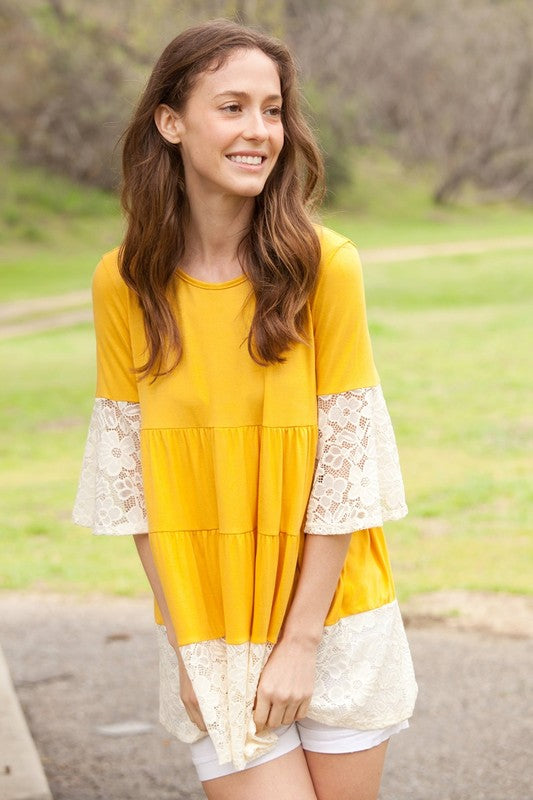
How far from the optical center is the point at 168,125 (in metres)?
2.39

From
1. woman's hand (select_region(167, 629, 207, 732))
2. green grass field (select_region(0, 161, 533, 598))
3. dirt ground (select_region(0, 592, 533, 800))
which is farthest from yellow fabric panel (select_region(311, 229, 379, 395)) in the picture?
green grass field (select_region(0, 161, 533, 598))

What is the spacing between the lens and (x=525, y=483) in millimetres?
9469

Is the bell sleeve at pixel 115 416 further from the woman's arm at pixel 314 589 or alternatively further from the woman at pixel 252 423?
the woman's arm at pixel 314 589

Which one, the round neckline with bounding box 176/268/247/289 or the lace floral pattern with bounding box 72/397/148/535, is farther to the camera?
the lace floral pattern with bounding box 72/397/148/535

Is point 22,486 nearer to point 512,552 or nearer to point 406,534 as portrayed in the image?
point 406,534

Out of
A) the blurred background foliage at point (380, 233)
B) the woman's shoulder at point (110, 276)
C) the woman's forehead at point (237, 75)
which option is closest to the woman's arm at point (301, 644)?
the woman's shoulder at point (110, 276)

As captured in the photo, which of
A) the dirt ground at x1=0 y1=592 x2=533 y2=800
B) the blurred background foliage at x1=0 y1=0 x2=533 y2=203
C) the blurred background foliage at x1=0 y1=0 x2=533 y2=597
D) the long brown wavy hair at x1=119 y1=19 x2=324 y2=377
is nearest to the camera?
the long brown wavy hair at x1=119 y1=19 x2=324 y2=377

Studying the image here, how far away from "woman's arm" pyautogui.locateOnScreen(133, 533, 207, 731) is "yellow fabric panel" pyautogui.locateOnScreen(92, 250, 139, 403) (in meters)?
0.28

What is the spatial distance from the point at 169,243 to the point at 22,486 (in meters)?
7.84

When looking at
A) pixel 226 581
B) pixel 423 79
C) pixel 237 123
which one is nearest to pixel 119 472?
pixel 226 581

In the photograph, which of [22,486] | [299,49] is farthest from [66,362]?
[299,49]

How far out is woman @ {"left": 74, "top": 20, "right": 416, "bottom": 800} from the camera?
232 centimetres

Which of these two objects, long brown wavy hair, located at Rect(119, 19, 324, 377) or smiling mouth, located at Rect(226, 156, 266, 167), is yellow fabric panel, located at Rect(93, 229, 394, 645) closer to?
long brown wavy hair, located at Rect(119, 19, 324, 377)

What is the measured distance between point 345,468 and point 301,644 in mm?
318
